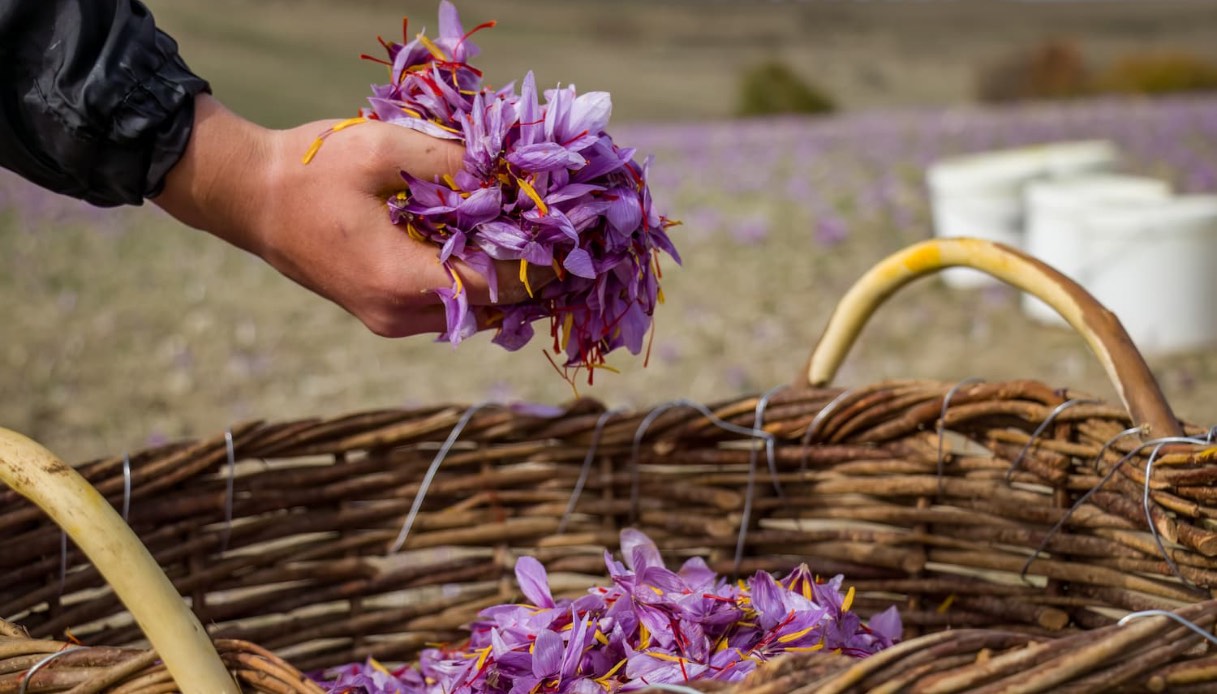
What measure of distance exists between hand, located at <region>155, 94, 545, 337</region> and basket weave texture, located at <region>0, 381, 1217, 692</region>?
541 mm

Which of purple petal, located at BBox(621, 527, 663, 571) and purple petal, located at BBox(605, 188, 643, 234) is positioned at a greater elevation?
purple petal, located at BBox(605, 188, 643, 234)

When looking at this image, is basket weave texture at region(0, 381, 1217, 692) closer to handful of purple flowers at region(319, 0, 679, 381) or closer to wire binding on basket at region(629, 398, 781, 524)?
wire binding on basket at region(629, 398, 781, 524)

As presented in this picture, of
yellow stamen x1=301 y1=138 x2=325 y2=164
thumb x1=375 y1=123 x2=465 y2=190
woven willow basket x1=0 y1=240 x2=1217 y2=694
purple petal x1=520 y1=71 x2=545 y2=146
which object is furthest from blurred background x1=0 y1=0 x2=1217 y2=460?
woven willow basket x1=0 y1=240 x2=1217 y2=694

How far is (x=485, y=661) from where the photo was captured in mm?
1322

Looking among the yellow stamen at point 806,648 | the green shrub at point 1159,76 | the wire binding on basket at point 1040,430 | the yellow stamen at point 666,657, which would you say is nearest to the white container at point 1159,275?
the wire binding on basket at point 1040,430

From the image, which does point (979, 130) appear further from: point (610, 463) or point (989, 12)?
point (989, 12)

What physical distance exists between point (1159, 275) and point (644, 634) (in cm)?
365

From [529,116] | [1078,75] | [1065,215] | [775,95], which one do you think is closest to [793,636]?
[529,116]

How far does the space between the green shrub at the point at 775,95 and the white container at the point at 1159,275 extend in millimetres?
12483

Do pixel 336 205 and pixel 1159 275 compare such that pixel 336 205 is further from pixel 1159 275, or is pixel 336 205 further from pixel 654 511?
pixel 1159 275

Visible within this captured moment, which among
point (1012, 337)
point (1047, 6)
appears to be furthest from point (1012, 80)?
point (1047, 6)

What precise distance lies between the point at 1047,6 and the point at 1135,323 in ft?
Answer: 172

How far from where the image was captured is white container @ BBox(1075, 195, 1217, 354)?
167 inches

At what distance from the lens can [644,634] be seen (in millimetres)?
1343
